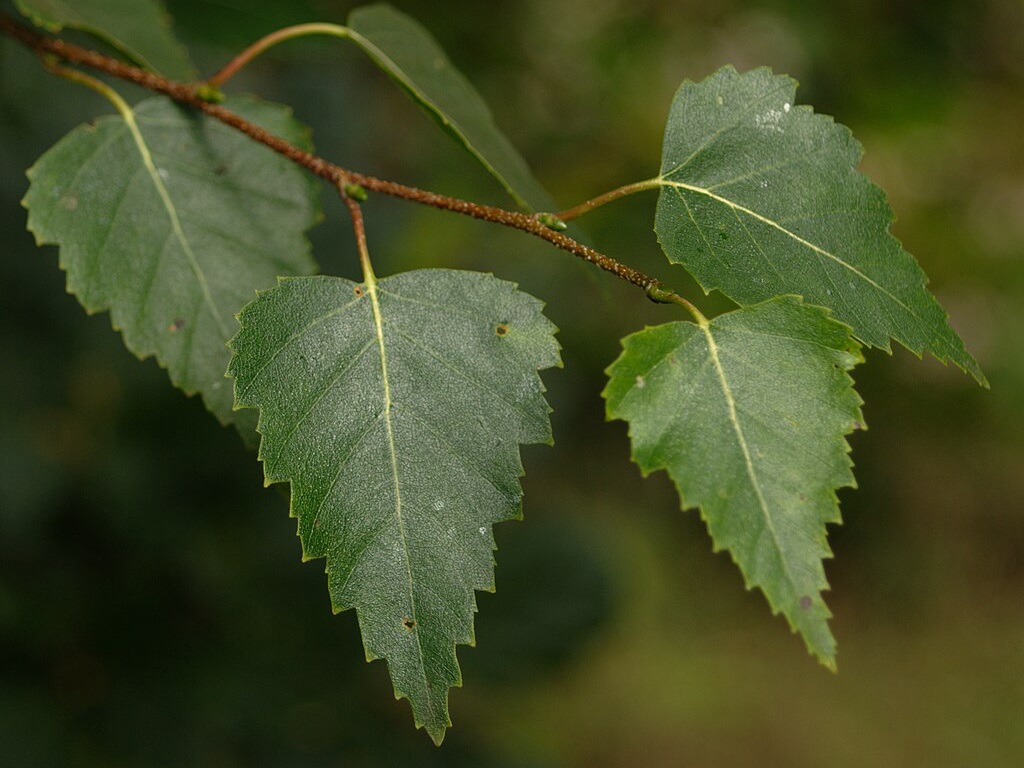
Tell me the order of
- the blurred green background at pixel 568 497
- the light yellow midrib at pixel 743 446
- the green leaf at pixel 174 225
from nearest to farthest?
the light yellow midrib at pixel 743 446
the green leaf at pixel 174 225
the blurred green background at pixel 568 497

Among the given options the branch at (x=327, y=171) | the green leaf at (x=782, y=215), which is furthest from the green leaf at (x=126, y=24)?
the green leaf at (x=782, y=215)

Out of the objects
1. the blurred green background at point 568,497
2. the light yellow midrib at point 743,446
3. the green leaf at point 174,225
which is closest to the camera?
the light yellow midrib at point 743,446

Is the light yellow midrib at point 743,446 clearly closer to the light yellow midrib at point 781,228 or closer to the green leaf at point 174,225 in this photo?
the light yellow midrib at point 781,228

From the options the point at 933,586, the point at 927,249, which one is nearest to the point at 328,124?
the point at 927,249

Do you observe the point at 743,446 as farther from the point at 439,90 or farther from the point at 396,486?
the point at 439,90

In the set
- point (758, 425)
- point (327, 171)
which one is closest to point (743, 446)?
point (758, 425)

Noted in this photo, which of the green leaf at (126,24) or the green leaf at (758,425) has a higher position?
the green leaf at (126,24)
